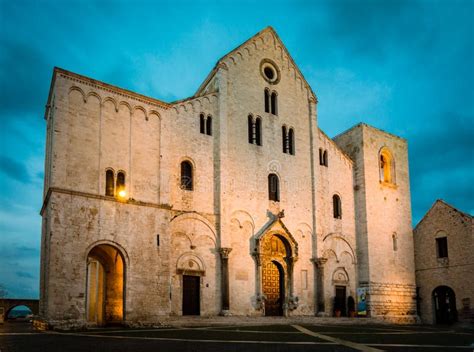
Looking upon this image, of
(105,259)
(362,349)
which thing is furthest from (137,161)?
(362,349)

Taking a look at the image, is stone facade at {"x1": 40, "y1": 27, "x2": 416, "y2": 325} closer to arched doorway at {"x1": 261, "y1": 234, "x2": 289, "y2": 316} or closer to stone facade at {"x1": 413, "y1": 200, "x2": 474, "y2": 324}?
arched doorway at {"x1": 261, "y1": 234, "x2": 289, "y2": 316}

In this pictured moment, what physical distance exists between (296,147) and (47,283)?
16990 millimetres

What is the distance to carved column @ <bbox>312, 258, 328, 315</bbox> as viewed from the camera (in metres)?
29.5

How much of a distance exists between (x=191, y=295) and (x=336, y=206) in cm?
1245

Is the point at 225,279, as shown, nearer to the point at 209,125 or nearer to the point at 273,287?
the point at 273,287

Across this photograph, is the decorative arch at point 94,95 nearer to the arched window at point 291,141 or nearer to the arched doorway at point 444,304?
the arched window at point 291,141

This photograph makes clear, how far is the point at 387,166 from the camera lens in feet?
118

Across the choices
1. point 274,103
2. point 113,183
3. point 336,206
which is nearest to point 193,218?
point 113,183

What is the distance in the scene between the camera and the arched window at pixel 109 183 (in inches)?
906

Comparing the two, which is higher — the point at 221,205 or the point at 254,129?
the point at 254,129

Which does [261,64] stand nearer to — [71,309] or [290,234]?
[290,234]

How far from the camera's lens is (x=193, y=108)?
27406 millimetres

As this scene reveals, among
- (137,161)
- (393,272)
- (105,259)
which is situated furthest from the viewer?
(393,272)

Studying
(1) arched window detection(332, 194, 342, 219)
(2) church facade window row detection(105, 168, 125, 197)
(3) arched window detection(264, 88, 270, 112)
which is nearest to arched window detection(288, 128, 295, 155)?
(3) arched window detection(264, 88, 270, 112)
